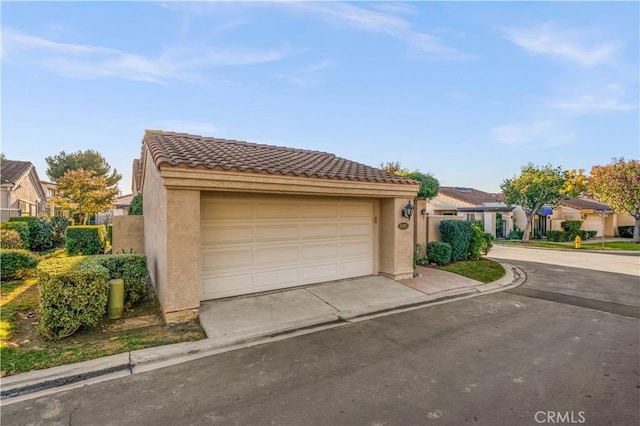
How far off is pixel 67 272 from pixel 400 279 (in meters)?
7.68

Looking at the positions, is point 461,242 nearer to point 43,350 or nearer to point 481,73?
point 481,73

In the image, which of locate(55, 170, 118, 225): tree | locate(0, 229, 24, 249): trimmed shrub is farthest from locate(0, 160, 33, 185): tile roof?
locate(0, 229, 24, 249): trimmed shrub

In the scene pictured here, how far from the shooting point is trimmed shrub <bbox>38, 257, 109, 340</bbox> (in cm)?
471

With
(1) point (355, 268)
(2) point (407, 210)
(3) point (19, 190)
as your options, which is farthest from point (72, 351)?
(3) point (19, 190)

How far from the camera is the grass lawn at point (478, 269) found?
9867 millimetres

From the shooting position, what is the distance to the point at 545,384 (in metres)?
3.81

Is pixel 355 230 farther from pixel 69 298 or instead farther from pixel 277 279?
pixel 69 298

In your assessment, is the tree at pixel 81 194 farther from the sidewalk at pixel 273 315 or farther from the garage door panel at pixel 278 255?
the sidewalk at pixel 273 315

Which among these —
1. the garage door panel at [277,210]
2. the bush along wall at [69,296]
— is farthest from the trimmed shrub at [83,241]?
the garage door panel at [277,210]

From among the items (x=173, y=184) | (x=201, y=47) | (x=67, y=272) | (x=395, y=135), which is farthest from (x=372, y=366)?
(x=395, y=135)

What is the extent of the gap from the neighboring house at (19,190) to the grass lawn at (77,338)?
16.7 meters

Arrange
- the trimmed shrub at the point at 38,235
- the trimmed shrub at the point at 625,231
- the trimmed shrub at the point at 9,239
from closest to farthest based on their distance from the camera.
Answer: the trimmed shrub at the point at 9,239 < the trimmed shrub at the point at 38,235 < the trimmed shrub at the point at 625,231

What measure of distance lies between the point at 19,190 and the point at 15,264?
652 inches

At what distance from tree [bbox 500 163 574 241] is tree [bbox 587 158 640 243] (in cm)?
213
